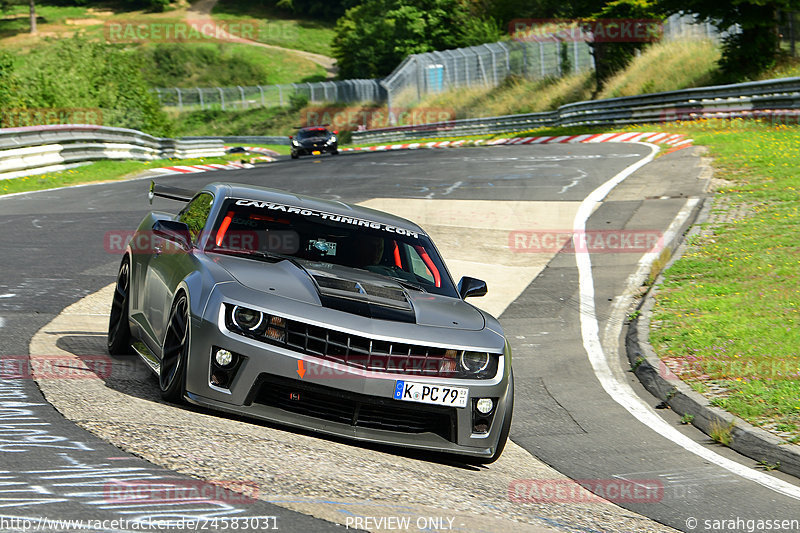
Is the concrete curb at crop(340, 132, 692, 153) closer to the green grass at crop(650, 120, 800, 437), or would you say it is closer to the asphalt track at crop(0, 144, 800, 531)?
the asphalt track at crop(0, 144, 800, 531)

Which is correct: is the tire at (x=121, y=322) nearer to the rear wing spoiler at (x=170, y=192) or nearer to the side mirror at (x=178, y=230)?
the rear wing spoiler at (x=170, y=192)

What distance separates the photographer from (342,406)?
5.62 metres

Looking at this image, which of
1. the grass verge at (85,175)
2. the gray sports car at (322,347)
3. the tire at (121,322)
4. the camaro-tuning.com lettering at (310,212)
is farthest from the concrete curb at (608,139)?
the gray sports car at (322,347)

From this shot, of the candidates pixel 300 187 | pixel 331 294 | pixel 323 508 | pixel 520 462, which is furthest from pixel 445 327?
pixel 300 187

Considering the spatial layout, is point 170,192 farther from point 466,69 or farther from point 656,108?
point 466,69

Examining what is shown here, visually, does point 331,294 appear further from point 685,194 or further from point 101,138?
point 101,138

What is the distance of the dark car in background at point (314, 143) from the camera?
44219mm

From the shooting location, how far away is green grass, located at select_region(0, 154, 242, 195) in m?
21.8

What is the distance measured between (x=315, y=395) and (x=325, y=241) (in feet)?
5.44

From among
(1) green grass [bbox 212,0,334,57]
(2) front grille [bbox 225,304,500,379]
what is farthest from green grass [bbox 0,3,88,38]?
(2) front grille [bbox 225,304,500,379]

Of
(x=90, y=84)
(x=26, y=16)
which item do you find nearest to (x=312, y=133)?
(x=90, y=84)

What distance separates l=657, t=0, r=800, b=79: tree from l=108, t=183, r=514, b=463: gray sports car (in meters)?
30.5

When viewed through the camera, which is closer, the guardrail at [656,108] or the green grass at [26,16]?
the guardrail at [656,108]

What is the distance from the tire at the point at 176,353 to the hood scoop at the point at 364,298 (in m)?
0.83
